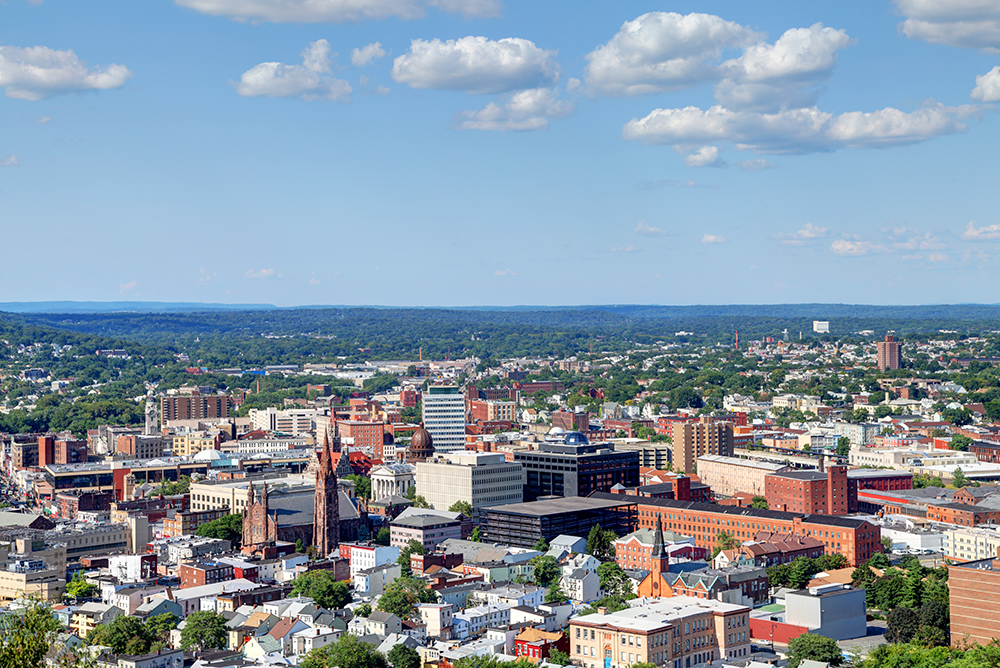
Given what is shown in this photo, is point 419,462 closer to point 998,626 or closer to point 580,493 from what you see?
point 580,493

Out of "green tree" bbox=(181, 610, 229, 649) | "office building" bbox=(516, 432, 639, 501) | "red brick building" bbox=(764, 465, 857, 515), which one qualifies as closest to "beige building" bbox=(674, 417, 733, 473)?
"office building" bbox=(516, 432, 639, 501)

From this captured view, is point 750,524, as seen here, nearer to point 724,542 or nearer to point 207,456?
point 724,542

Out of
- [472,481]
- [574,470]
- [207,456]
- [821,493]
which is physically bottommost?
[821,493]

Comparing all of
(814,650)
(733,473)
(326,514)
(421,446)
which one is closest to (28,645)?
Result: (814,650)

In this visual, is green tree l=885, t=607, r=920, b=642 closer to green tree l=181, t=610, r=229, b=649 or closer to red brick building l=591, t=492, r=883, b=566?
red brick building l=591, t=492, r=883, b=566

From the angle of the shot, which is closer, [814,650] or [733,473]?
[814,650]

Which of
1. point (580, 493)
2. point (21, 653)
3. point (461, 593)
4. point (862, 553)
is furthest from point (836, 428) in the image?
point (21, 653)
